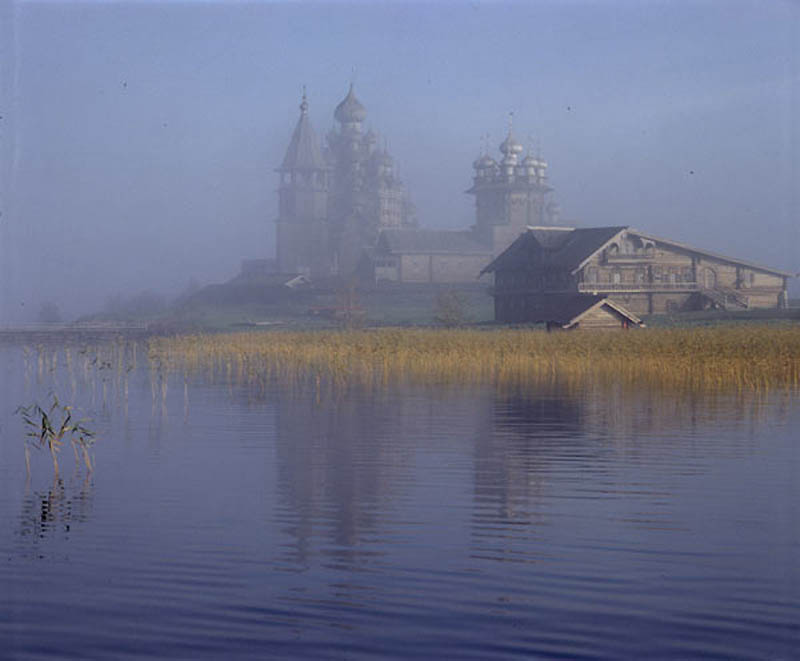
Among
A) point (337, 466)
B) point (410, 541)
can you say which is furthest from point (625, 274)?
point (410, 541)

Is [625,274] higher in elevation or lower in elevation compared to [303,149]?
lower

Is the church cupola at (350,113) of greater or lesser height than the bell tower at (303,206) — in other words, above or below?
above

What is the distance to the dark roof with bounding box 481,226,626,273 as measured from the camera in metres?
59.6

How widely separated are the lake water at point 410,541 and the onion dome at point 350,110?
95.4m

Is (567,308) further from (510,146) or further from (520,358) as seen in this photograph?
(510,146)

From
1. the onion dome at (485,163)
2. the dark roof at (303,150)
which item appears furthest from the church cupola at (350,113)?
the onion dome at (485,163)

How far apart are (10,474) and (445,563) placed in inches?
300

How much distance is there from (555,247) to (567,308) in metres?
8.94

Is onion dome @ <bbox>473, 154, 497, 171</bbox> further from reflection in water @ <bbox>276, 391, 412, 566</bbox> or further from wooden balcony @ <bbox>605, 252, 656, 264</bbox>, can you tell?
reflection in water @ <bbox>276, 391, 412, 566</bbox>

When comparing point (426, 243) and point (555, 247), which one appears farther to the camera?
point (426, 243)

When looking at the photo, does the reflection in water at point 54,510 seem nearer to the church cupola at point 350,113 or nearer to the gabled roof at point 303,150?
the gabled roof at point 303,150

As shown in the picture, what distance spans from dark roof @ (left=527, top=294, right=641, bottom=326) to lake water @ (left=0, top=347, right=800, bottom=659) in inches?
1182

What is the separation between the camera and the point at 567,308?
53969 mm

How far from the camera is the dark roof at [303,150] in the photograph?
349 ft
